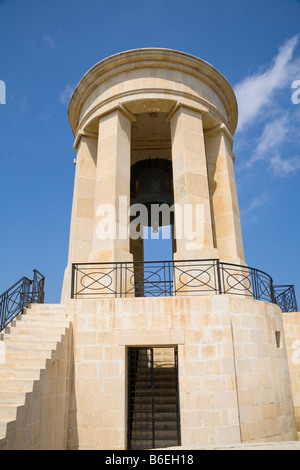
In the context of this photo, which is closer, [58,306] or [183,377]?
[183,377]

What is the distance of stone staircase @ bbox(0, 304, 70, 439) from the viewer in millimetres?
5543

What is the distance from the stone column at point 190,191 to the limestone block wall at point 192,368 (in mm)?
2813

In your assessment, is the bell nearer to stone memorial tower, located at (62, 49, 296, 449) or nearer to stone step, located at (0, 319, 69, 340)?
stone memorial tower, located at (62, 49, 296, 449)

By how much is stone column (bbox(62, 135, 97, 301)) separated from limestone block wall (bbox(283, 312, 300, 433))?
8.07m

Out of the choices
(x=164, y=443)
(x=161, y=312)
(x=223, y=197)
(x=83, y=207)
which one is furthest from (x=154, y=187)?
(x=164, y=443)

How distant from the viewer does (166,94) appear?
12.2 m

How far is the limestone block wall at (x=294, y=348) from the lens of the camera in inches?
472

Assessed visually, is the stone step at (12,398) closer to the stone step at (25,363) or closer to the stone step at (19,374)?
the stone step at (19,374)

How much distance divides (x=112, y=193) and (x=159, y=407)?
6780 mm

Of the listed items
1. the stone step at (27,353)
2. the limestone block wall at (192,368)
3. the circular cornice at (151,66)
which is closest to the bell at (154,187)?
the circular cornice at (151,66)
